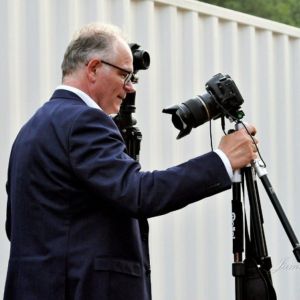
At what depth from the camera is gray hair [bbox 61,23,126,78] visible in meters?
3.12

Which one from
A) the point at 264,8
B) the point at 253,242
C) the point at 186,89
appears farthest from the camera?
the point at 264,8

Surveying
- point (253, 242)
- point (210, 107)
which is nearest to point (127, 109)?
point (210, 107)

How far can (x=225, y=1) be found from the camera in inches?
558

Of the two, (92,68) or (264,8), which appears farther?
(264,8)

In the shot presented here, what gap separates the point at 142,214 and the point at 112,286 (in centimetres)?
25

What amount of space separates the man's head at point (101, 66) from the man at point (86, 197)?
0.05m

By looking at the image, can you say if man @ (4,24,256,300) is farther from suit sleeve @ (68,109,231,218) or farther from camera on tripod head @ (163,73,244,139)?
camera on tripod head @ (163,73,244,139)

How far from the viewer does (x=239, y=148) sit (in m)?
2.92

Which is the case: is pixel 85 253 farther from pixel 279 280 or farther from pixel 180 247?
pixel 279 280

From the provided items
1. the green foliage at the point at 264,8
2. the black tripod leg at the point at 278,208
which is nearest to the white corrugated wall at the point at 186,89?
the black tripod leg at the point at 278,208

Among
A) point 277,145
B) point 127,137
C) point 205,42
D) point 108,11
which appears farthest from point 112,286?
point 277,145

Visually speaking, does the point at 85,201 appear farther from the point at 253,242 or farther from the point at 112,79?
the point at 253,242

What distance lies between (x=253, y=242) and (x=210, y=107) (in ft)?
1.40

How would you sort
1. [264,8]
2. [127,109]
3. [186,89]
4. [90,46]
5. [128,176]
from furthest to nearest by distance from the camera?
[264,8] < [186,89] < [127,109] < [90,46] < [128,176]
